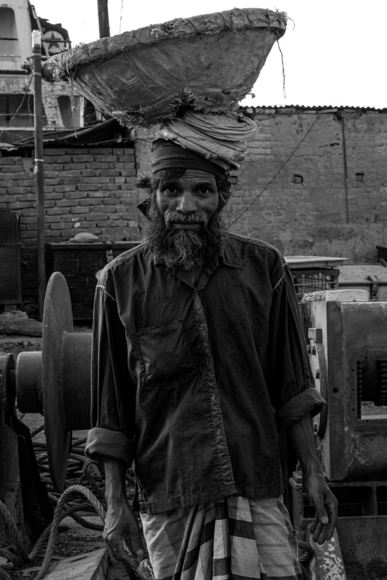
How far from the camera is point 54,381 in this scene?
3703mm

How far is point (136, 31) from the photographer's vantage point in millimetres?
2482

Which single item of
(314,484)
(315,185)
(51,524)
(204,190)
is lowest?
(51,524)

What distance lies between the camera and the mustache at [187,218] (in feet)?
7.87

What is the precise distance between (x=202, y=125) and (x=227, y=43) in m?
0.30

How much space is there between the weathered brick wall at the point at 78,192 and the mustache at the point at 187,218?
11124 mm

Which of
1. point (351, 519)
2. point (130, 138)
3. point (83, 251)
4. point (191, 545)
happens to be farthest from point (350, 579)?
point (130, 138)

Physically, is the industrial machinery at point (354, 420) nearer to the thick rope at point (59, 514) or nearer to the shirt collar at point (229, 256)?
the thick rope at point (59, 514)

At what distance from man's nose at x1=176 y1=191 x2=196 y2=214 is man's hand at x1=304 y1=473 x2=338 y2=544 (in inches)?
35.2

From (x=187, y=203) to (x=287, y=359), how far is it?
1.89 ft

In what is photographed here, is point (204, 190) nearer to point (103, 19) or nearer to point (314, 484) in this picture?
point (314, 484)

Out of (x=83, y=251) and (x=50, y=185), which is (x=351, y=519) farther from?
(x=50, y=185)

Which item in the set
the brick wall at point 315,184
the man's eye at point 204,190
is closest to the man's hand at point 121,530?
the man's eye at point 204,190

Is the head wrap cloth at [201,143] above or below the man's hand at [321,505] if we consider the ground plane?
above

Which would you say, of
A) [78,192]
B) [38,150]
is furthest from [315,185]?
[38,150]
